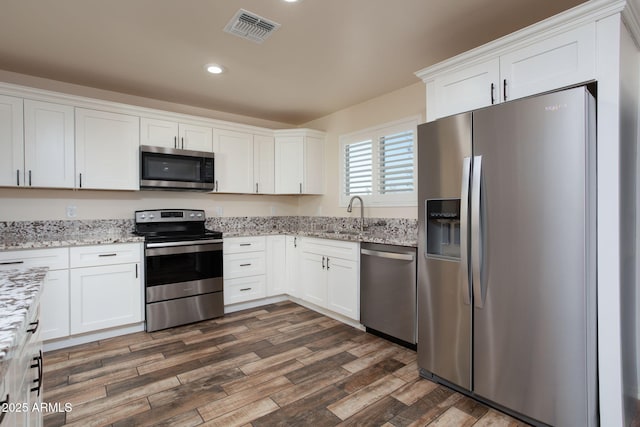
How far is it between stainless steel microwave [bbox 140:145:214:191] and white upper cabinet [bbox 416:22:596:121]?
8.19ft

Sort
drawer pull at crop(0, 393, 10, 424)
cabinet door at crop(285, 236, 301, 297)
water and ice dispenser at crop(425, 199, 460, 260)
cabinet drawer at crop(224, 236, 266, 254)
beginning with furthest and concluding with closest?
cabinet door at crop(285, 236, 301, 297) → cabinet drawer at crop(224, 236, 266, 254) → water and ice dispenser at crop(425, 199, 460, 260) → drawer pull at crop(0, 393, 10, 424)

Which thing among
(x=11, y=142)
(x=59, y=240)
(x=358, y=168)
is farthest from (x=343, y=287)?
(x=11, y=142)

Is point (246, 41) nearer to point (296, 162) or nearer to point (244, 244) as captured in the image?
point (296, 162)

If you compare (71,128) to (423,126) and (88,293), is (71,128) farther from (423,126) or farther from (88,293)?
(423,126)

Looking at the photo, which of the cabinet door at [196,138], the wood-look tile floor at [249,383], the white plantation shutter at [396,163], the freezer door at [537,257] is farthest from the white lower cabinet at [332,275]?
the cabinet door at [196,138]

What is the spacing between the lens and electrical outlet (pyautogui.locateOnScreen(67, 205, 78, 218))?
3.35m

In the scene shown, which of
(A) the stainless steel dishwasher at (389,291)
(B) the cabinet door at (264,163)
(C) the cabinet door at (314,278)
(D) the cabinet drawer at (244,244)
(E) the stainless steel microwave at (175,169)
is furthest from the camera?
(B) the cabinet door at (264,163)

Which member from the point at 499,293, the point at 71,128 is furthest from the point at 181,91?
the point at 499,293

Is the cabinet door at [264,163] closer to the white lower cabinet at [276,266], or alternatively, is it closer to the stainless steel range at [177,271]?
the white lower cabinet at [276,266]

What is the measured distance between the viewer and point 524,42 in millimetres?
1939

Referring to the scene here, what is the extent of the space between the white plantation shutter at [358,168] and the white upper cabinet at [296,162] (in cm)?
48

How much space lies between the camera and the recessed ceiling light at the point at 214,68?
117 inches

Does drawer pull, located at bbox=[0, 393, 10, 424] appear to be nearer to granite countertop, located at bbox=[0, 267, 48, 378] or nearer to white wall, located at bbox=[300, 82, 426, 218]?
granite countertop, located at bbox=[0, 267, 48, 378]

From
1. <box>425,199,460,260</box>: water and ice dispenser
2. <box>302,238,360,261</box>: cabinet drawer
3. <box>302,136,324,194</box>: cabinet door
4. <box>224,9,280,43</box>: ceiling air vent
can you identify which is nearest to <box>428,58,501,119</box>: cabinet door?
<box>425,199,460,260</box>: water and ice dispenser
